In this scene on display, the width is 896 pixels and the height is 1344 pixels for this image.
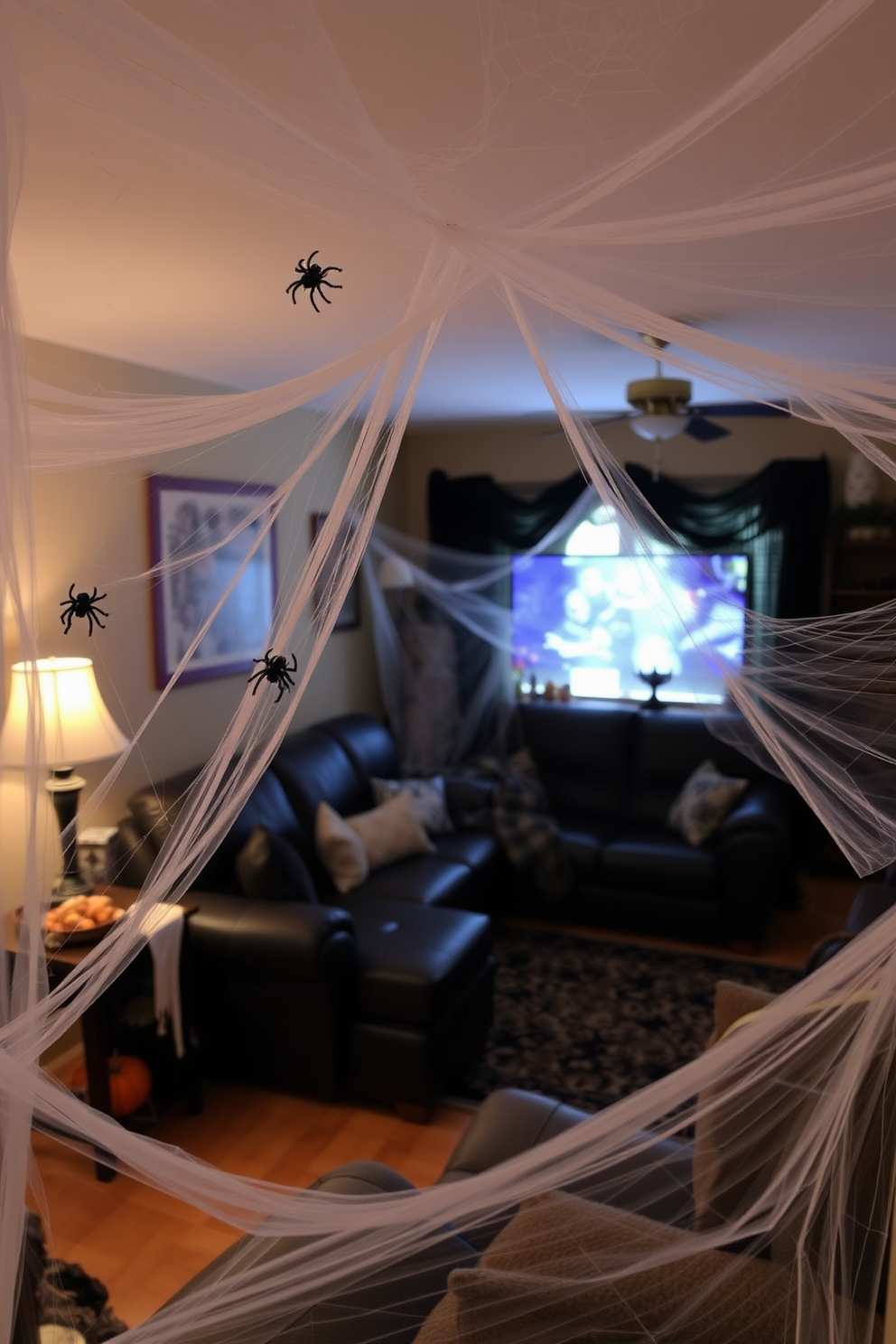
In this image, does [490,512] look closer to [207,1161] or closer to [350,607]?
[350,607]

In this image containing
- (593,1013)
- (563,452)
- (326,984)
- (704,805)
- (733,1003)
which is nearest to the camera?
(733,1003)

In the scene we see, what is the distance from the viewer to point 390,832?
3.99 meters

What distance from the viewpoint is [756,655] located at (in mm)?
1472

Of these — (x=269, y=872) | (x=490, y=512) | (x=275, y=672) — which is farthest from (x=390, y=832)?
(x=275, y=672)

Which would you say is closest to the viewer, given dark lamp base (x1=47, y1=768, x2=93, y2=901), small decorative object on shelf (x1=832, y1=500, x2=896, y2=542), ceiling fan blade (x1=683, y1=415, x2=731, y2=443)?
dark lamp base (x1=47, y1=768, x2=93, y2=901)

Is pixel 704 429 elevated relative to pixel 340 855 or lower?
elevated

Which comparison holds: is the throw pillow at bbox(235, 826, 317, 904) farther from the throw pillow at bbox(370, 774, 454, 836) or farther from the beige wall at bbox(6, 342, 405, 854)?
the throw pillow at bbox(370, 774, 454, 836)

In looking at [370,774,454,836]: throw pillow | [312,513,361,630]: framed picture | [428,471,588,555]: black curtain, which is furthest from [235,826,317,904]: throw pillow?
[428,471,588,555]: black curtain

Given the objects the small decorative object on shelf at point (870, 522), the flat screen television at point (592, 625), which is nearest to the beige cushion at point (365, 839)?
the flat screen television at point (592, 625)

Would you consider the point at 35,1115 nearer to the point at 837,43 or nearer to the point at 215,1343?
the point at 215,1343

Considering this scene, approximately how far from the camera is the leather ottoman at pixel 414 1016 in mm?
2898

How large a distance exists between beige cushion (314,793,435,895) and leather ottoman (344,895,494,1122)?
53 cm

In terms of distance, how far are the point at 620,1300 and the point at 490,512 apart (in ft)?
14.8

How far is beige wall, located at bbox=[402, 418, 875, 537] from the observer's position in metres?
4.89
